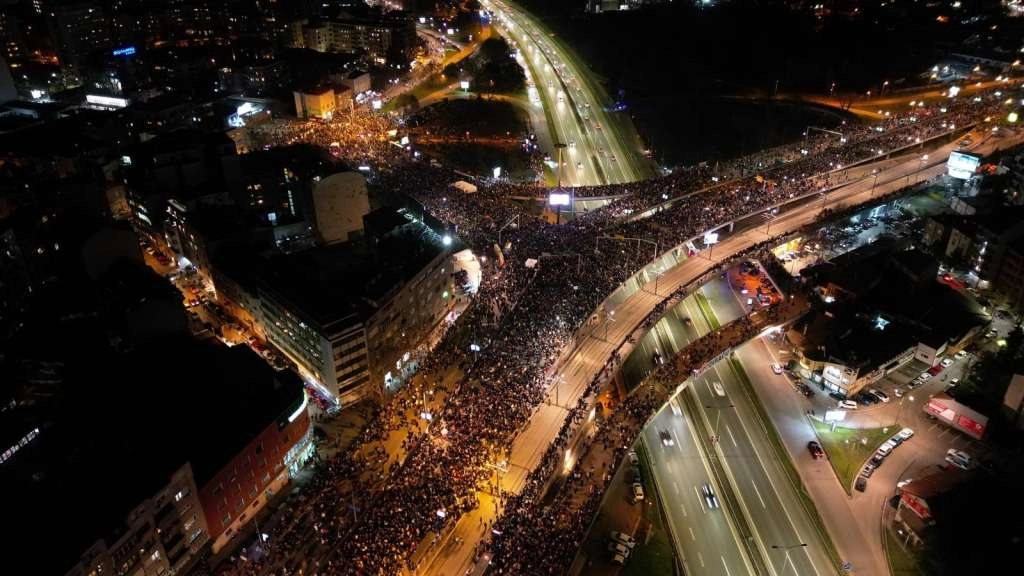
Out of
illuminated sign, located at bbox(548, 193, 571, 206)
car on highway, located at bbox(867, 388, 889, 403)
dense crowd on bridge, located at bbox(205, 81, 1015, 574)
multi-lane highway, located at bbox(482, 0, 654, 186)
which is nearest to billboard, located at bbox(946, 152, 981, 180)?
dense crowd on bridge, located at bbox(205, 81, 1015, 574)

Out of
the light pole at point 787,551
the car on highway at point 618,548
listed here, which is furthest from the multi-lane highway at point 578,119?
the light pole at point 787,551

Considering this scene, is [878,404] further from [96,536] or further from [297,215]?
[297,215]

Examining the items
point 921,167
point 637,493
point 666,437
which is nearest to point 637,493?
point 637,493

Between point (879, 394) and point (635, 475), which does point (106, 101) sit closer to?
point (635, 475)

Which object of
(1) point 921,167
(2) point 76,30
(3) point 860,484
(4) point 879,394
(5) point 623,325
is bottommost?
(3) point 860,484

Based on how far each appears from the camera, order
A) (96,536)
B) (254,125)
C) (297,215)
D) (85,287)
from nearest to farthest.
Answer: (96,536)
(85,287)
(297,215)
(254,125)

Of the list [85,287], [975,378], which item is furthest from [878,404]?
[85,287]

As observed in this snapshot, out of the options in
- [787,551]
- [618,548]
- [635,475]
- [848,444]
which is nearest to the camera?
[787,551]
